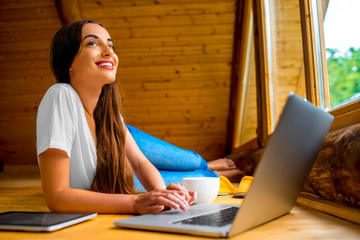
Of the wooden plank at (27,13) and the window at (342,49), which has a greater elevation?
the wooden plank at (27,13)

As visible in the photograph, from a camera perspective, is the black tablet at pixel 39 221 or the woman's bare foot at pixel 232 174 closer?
the black tablet at pixel 39 221

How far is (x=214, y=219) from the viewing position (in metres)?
0.76

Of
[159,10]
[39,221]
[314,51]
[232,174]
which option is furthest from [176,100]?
[39,221]

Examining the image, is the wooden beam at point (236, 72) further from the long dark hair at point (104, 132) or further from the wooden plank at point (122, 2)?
the long dark hair at point (104, 132)

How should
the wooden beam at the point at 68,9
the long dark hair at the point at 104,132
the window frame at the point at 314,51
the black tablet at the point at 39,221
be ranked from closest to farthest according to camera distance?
the black tablet at the point at 39,221 → the long dark hair at the point at 104,132 → the window frame at the point at 314,51 → the wooden beam at the point at 68,9

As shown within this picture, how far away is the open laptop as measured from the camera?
2.11 feet

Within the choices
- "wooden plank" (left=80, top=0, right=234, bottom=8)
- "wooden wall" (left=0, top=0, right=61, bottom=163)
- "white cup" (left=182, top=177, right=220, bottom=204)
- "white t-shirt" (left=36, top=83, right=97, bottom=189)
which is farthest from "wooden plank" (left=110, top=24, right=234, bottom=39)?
"white cup" (left=182, top=177, right=220, bottom=204)

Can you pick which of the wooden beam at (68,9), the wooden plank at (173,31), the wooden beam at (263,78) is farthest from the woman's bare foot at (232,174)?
the wooden beam at (68,9)

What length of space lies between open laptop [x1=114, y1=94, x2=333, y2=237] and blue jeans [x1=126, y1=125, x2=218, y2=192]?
4.09 ft

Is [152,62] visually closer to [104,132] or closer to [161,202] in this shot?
[104,132]

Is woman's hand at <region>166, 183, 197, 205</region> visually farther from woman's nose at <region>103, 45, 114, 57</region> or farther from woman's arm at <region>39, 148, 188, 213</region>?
woman's nose at <region>103, 45, 114, 57</region>

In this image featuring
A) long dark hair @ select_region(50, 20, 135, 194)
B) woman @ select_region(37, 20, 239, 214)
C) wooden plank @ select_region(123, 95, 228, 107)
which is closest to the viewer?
woman @ select_region(37, 20, 239, 214)

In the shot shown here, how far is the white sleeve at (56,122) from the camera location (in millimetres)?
1026

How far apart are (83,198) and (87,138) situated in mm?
284
